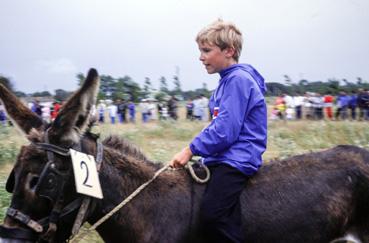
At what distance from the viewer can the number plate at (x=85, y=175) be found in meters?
2.91

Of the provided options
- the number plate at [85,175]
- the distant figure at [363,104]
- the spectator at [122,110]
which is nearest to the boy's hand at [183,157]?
the number plate at [85,175]

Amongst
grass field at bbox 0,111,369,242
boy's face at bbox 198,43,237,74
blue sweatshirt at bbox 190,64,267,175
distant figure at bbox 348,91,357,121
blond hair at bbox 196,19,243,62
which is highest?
blond hair at bbox 196,19,243,62

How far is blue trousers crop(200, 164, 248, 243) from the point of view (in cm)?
330

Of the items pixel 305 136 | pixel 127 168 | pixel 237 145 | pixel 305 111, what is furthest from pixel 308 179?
pixel 305 111

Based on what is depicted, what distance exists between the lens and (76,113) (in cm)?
288

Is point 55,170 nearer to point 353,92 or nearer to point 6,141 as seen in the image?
point 6,141

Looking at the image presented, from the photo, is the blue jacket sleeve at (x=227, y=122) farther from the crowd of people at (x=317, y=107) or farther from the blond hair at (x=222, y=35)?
the crowd of people at (x=317, y=107)

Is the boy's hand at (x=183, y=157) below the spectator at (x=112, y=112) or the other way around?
the other way around

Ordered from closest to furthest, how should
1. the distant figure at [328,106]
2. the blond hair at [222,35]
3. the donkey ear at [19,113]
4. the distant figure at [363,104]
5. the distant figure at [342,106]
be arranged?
the donkey ear at [19,113], the blond hair at [222,35], the distant figure at [363,104], the distant figure at [342,106], the distant figure at [328,106]

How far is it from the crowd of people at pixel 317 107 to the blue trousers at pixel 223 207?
22.4 metres

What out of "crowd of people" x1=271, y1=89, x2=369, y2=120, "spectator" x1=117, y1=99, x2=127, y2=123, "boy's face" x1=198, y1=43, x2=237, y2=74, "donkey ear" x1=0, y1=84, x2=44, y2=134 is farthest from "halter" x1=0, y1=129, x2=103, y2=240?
"spectator" x1=117, y1=99, x2=127, y2=123

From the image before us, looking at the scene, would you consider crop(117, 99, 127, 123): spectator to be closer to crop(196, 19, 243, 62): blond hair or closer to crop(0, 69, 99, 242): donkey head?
crop(196, 19, 243, 62): blond hair

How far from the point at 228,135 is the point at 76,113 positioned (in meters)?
1.08

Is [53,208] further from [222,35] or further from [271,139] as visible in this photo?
[271,139]
